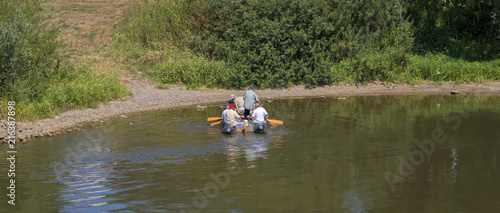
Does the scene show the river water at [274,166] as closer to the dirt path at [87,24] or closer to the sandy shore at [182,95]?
the sandy shore at [182,95]

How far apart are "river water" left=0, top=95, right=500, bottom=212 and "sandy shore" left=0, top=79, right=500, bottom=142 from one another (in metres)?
1.76

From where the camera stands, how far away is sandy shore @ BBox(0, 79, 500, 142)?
Answer: 23.2m

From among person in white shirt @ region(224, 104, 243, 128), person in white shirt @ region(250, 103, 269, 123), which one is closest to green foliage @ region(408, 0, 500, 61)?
person in white shirt @ region(250, 103, 269, 123)

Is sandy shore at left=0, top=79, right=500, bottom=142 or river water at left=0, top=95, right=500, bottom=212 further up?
sandy shore at left=0, top=79, right=500, bottom=142

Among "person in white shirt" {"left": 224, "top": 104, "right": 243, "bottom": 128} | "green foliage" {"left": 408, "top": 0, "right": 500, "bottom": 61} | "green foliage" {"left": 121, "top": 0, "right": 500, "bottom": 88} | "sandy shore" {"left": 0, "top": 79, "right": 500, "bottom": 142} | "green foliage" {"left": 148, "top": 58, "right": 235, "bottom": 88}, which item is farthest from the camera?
"green foliage" {"left": 408, "top": 0, "right": 500, "bottom": 61}

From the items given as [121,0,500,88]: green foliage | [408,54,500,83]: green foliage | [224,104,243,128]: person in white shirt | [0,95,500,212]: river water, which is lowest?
[0,95,500,212]: river water

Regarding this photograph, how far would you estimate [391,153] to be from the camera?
16875 mm

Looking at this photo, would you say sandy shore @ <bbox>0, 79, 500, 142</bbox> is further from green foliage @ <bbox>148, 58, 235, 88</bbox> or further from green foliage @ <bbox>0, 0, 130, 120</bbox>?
green foliage @ <bbox>148, 58, 235, 88</bbox>

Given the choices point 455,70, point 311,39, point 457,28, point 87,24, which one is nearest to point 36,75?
point 87,24

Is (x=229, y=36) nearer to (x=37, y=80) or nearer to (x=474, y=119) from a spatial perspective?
(x=37, y=80)

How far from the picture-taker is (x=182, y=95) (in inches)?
1185

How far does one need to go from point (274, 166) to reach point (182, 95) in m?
15.4

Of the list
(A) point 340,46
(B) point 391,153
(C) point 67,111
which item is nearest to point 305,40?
(A) point 340,46

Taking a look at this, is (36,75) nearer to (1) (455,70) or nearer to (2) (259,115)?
(2) (259,115)
